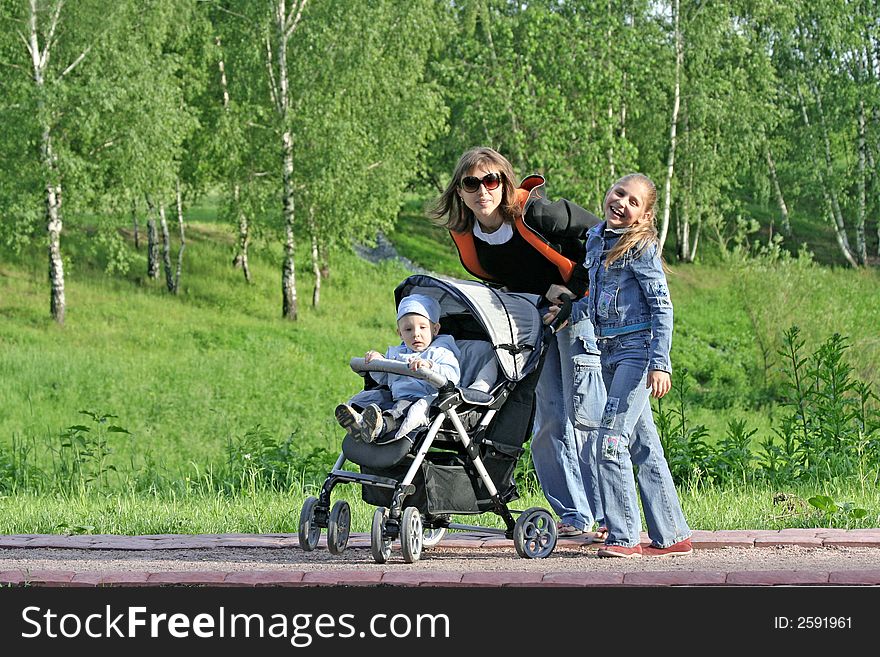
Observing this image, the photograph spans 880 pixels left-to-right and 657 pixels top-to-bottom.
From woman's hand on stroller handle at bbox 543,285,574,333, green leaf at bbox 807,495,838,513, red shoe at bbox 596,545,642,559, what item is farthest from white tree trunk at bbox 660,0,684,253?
red shoe at bbox 596,545,642,559

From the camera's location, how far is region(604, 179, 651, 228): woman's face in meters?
5.62

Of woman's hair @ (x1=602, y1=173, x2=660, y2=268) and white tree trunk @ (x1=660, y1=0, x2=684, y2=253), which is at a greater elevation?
white tree trunk @ (x1=660, y1=0, x2=684, y2=253)

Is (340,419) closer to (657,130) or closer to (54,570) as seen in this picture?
(54,570)

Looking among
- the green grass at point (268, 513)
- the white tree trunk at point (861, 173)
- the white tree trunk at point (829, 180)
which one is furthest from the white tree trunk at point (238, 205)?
the green grass at point (268, 513)

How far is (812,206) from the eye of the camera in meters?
49.7

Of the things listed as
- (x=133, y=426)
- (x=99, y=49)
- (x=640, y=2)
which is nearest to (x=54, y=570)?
(x=133, y=426)

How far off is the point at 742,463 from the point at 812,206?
4343cm

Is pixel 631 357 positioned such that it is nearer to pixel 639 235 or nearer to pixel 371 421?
pixel 639 235

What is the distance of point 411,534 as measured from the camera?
217 inches

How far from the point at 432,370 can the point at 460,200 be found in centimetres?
95

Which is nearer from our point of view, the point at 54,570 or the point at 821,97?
the point at 54,570

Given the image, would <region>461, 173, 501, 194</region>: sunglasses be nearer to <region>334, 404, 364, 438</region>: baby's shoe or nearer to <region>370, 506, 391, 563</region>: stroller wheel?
<region>334, 404, 364, 438</region>: baby's shoe

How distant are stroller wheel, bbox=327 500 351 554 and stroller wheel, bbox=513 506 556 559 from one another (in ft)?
2.58

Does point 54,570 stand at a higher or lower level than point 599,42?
lower
